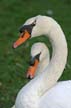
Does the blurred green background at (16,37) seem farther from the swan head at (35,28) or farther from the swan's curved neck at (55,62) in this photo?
the swan head at (35,28)

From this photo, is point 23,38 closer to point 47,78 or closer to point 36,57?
point 47,78

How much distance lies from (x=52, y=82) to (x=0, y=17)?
5607 mm

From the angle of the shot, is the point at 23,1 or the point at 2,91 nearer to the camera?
the point at 2,91

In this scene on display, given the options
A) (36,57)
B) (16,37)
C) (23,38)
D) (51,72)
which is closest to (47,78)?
(51,72)

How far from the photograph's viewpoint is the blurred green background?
7319mm

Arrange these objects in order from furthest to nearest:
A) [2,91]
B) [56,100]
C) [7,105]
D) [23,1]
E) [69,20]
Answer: [23,1] < [69,20] < [2,91] < [7,105] < [56,100]

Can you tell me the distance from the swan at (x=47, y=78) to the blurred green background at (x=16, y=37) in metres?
1.36

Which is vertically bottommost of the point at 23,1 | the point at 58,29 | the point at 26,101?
the point at 23,1

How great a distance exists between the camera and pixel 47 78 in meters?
5.41

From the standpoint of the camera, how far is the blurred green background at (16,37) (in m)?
7.32

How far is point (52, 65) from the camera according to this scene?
5.43m

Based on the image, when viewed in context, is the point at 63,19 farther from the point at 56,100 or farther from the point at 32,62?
the point at 56,100

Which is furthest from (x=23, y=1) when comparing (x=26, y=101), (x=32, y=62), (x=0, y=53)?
(x=26, y=101)

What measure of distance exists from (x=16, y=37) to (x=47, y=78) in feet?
13.9
